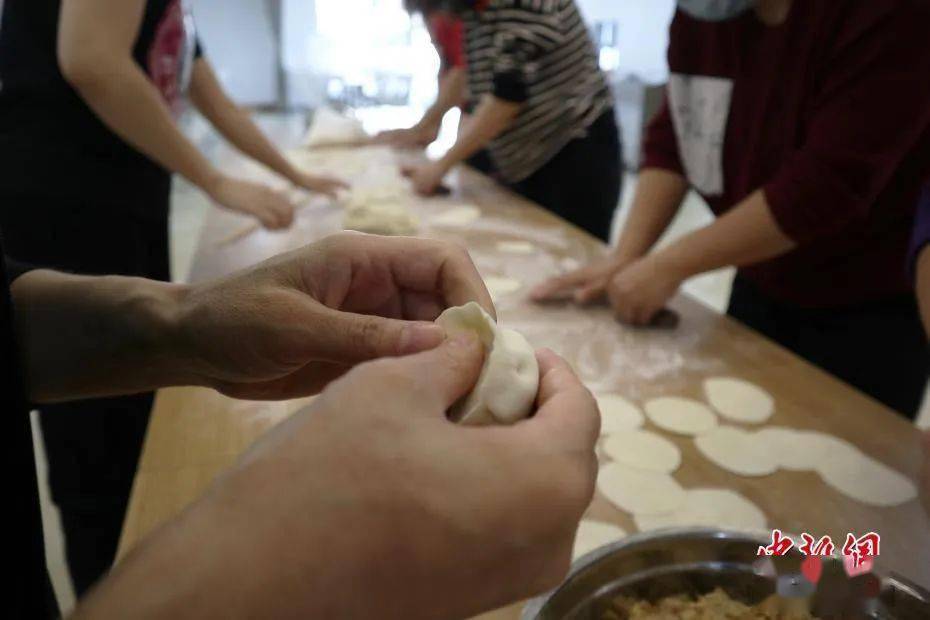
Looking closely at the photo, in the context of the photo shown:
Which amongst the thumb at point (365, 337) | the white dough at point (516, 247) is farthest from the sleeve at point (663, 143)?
the thumb at point (365, 337)

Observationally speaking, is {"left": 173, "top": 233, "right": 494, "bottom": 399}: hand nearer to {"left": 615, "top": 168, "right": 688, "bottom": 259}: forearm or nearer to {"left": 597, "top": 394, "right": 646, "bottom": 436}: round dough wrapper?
{"left": 597, "top": 394, "right": 646, "bottom": 436}: round dough wrapper

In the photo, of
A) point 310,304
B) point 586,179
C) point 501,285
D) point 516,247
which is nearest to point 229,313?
point 310,304

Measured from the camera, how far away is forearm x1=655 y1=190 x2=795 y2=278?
1177mm

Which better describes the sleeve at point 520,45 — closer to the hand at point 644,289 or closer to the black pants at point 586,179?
the black pants at point 586,179

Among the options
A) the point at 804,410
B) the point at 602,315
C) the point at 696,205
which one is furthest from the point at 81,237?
the point at 696,205

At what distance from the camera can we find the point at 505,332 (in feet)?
1.87

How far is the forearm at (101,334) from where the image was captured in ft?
2.09

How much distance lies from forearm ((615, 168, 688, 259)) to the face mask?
1.28 ft

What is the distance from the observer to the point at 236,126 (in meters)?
2.11

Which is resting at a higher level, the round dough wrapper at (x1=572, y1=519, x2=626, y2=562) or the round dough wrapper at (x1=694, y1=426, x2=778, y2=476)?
the round dough wrapper at (x1=694, y1=426, x2=778, y2=476)

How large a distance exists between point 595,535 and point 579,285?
734 millimetres

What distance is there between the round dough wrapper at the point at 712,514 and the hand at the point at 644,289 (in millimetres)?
503

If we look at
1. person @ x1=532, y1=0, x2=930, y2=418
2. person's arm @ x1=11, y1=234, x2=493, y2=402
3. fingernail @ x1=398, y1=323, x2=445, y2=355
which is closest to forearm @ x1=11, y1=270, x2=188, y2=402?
person's arm @ x1=11, y1=234, x2=493, y2=402

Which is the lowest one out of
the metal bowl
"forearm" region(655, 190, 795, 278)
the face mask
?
the metal bowl
